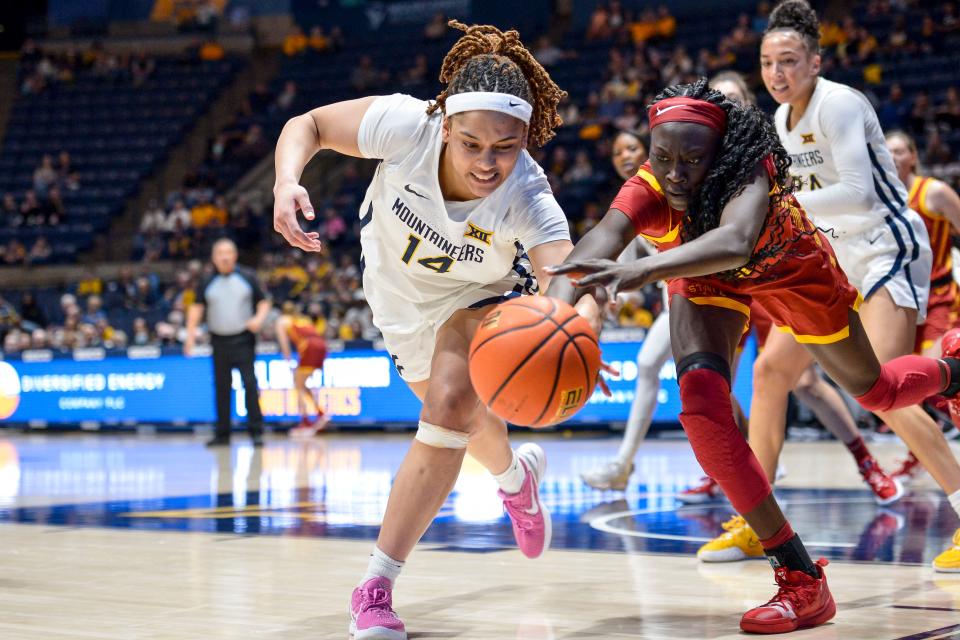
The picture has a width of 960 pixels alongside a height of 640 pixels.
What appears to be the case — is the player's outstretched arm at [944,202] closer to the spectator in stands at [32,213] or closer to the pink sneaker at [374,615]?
the pink sneaker at [374,615]

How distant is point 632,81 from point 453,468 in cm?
1775

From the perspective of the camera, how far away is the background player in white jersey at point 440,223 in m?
3.55

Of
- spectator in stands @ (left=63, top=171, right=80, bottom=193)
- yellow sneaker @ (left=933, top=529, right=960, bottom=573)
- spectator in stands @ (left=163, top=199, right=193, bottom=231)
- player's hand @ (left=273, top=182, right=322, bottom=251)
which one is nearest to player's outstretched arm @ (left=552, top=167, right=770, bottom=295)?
player's hand @ (left=273, top=182, right=322, bottom=251)

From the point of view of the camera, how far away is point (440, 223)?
3750 mm

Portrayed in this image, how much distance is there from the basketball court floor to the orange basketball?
28.6 inches

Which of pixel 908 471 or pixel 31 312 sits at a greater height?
pixel 31 312

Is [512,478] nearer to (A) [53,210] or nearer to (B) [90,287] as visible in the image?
(B) [90,287]

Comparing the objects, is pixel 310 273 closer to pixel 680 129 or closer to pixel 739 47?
pixel 739 47

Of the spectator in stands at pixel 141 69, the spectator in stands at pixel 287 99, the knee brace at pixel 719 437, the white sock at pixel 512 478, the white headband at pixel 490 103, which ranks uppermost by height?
the spectator in stands at pixel 141 69

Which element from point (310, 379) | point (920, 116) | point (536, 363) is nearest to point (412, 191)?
point (536, 363)

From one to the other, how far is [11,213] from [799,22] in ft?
72.9

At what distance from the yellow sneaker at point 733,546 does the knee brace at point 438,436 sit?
5.07 feet

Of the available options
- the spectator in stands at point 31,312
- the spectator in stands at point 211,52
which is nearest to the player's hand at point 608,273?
the spectator in stands at point 31,312

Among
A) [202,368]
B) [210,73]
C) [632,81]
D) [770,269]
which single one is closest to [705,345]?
[770,269]
